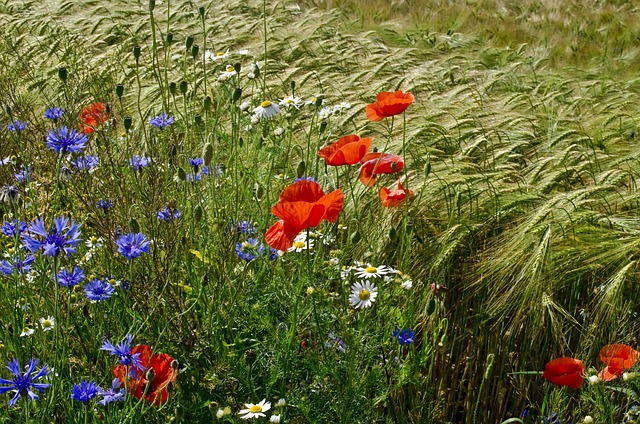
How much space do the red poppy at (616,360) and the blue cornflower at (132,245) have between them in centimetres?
110

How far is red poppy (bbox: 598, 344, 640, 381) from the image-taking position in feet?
6.07

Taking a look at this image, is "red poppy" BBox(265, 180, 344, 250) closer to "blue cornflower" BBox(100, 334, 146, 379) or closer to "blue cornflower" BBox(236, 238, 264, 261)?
"blue cornflower" BBox(236, 238, 264, 261)

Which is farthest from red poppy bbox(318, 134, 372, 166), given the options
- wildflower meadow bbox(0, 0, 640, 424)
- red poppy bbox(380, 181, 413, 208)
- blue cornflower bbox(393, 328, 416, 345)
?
blue cornflower bbox(393, 328, 416, 345)

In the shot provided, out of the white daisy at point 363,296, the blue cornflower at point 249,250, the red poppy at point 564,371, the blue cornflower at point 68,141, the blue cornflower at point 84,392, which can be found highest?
the blue cornflower at point 68,141

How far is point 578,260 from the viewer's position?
2281 millimetres

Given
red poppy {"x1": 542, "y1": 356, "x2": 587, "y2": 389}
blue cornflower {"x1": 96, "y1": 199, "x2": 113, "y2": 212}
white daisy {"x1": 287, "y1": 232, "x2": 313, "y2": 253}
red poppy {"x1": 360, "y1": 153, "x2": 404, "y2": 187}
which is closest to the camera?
red poppy {"x1": 542, "y1": 356, "x2": 587, "y2": 389}

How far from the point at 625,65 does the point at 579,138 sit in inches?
105

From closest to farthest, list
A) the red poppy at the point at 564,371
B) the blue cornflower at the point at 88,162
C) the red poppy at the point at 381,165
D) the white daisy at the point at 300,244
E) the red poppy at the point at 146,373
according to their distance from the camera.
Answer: the red poppy at the point at 146,373, the red poppy at the point at 564,371, the white daisy at the point at 300,244, the red poppy at the point at 381,165, the blue cornflower at the point at 88,162

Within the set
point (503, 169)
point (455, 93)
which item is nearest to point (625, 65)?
point (455, 93)

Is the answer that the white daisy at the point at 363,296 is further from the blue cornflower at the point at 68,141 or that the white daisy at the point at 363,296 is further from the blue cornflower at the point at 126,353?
the blue cornflower at the point at 68,141

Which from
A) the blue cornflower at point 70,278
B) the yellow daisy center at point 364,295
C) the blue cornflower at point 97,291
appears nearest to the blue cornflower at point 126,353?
the blue cornflower at point 97,291

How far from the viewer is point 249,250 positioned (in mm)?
1972

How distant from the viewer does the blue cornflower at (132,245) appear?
5.83 feet

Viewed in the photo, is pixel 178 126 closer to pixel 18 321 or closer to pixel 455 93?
pixel 455 93
